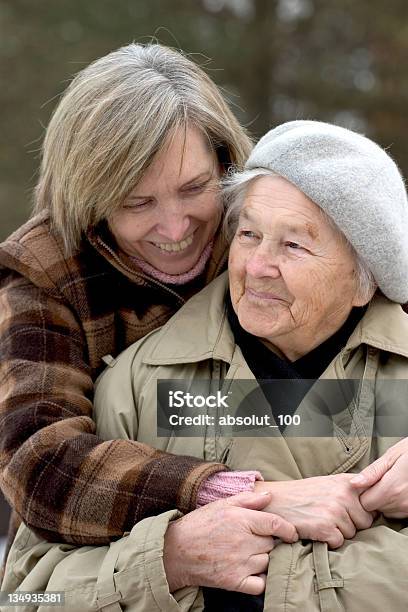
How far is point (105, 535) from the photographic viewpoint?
2.35 meters

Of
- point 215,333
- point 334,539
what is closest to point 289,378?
point 215,333

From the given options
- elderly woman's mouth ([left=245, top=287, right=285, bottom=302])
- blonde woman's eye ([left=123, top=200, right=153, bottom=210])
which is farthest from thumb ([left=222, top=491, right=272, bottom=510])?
blonde woman's eye ([left=123, top=200, right=153, bottom=210])

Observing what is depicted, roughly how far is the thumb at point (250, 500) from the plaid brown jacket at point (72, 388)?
0.31 ft

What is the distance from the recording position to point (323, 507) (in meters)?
2.28

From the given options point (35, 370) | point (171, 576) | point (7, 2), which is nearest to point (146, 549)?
point (171, 576)

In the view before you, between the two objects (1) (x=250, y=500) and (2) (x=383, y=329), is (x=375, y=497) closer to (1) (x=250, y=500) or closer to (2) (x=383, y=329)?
(1) (x=250, y=500)

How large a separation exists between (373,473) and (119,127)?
117cm

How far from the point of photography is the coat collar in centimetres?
250

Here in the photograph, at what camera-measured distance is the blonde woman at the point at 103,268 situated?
7.81ft

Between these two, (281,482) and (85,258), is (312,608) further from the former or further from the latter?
(85,258)

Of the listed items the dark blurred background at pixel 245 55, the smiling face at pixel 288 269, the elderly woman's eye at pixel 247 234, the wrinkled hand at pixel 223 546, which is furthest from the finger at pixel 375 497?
the dark blurred background at pixel 245 55

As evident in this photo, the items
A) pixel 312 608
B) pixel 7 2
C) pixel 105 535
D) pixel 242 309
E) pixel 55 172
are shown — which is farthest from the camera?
pixel 7 2

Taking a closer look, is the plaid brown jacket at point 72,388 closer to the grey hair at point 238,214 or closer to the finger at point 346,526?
the grey hair at point 238,214

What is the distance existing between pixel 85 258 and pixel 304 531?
3.42 feet
